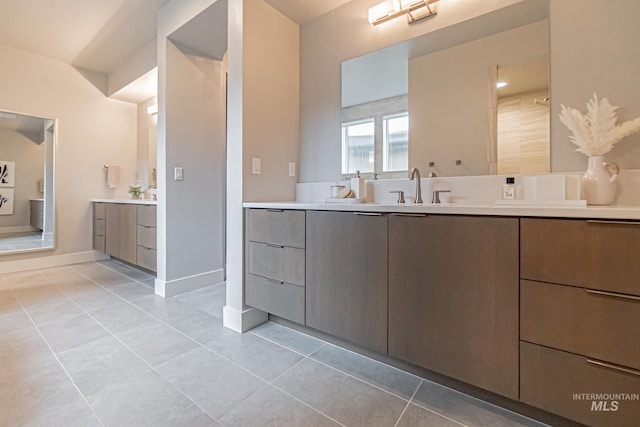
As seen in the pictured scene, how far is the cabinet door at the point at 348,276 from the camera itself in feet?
4.50

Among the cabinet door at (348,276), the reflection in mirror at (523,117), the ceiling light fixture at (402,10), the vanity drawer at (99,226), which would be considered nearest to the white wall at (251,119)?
the cabinet door at (348,276)

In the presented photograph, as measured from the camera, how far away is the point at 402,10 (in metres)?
1.79

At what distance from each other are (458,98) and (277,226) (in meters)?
1.36

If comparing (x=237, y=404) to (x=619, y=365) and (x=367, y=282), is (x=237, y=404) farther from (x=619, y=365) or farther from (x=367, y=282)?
(x=619, y=365)

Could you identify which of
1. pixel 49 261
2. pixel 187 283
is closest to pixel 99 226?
pixel 49 261

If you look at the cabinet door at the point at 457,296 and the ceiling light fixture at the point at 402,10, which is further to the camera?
the ceiling light fixture at the point at 402,10

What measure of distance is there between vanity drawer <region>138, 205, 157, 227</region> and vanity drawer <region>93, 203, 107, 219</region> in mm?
1049

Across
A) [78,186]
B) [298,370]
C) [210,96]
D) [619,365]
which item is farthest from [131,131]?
[619,365]

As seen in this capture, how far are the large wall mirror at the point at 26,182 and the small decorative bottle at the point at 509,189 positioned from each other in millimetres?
5013

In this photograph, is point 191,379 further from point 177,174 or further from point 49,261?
point 49,261

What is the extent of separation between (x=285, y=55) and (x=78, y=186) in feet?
11.8

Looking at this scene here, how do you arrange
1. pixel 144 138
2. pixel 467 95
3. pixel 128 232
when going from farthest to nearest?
1. pixel 144 138
2. pixel 128 232
3. pixel 467 95

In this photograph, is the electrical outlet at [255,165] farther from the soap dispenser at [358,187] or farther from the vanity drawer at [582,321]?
the vanity drawer at [582,321]

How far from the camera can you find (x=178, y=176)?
269 cm
